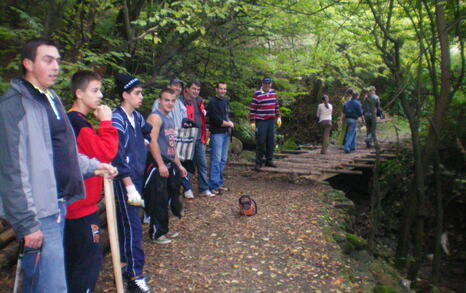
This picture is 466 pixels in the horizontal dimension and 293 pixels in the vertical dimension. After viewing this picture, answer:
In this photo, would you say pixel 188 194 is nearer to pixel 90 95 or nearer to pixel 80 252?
pixel 80 252

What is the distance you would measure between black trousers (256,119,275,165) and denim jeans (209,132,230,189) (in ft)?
3.90

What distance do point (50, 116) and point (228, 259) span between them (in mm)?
3069

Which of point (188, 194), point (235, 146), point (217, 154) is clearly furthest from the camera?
point (235, 146)

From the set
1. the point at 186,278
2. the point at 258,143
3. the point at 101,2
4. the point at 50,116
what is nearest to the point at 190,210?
the point at 186,278

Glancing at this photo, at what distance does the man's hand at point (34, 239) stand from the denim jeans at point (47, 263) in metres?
0.05

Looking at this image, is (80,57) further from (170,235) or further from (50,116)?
(50,116)

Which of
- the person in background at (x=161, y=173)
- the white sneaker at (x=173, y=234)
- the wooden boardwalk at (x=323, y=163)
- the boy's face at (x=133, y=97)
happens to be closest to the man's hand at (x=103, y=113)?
the boy's face at (x=133, y=97)

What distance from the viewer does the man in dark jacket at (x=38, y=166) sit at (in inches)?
77.1

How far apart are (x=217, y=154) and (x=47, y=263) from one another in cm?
491

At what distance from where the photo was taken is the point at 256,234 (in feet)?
17.7

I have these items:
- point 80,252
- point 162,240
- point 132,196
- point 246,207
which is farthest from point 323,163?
point 80,252

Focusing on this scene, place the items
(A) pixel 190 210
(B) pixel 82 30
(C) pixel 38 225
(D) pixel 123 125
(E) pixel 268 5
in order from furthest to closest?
(E) pixel 268 5
(A) pixel 190 210
(B) pixel 82 30
(D) pixel 123 125
(C) pixel 38 225

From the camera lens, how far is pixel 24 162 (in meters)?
1.99

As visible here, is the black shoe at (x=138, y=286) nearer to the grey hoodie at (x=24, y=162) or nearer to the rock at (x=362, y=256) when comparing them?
the grey hoodie at (x=24, y=162)
